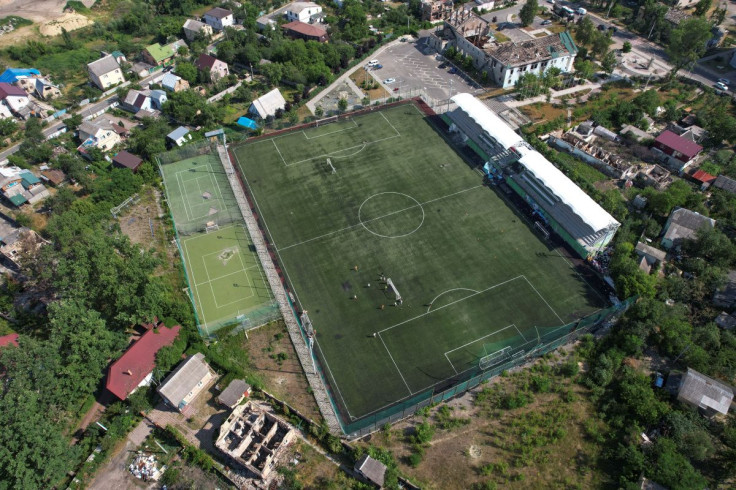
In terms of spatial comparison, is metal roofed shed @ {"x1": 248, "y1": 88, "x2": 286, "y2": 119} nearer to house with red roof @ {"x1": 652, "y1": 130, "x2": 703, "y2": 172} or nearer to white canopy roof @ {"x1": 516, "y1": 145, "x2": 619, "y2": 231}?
white canopy roof @ {"x1": 516, "y1": 145, "x2": 619, "y2": 231}

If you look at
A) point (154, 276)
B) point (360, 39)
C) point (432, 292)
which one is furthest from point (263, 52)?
point (432, 292)

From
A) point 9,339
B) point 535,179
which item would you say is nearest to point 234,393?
point 9,339

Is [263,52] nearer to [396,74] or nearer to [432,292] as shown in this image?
[396,74]

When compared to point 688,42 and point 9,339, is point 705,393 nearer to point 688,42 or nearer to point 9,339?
point 9,339

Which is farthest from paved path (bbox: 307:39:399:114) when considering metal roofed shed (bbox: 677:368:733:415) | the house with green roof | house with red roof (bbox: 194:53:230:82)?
metal roofed shed (bbox: 677:368:733:415)

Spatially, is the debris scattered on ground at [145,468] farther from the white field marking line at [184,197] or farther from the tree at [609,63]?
the tree at [609,63]

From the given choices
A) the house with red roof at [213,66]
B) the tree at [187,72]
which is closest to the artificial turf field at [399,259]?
the house with red roof at [213,66]

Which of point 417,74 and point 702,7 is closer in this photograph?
point 417,74

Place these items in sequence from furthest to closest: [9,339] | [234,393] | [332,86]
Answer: [332,86] → [9,339] → [234,393]
